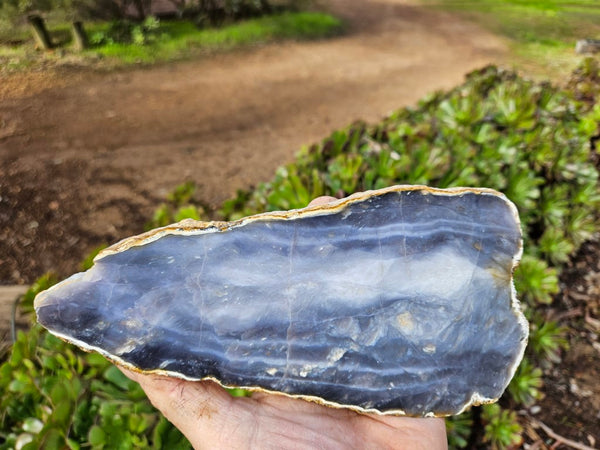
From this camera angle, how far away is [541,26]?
7.28m

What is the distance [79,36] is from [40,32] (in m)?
0.35

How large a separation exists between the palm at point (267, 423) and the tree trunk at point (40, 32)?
2136 millimetres

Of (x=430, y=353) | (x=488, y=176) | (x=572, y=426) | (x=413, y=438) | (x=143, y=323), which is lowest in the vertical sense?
(x=572, y=426)

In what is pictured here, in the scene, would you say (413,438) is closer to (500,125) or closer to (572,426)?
(572,426)

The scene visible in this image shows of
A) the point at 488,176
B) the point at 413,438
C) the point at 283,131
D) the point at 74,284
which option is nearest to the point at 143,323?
A: the point at 74,284

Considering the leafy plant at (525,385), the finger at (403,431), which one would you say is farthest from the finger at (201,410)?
the leafy plant at (525,385)

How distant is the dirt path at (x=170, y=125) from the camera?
2650 millimetres

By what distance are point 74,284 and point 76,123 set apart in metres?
2.67

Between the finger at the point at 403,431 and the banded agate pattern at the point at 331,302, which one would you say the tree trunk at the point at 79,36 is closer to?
the banded agate pattern at the point at 331,302

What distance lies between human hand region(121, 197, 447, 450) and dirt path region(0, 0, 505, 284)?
1908mm

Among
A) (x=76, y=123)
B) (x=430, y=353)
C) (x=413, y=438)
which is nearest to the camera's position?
(x=430, y=353)

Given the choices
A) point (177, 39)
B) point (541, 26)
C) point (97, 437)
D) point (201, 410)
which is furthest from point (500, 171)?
point (541, 26)

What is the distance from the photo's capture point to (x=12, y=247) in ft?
8.45

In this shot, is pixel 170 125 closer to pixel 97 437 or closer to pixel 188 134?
pixel 188 134
